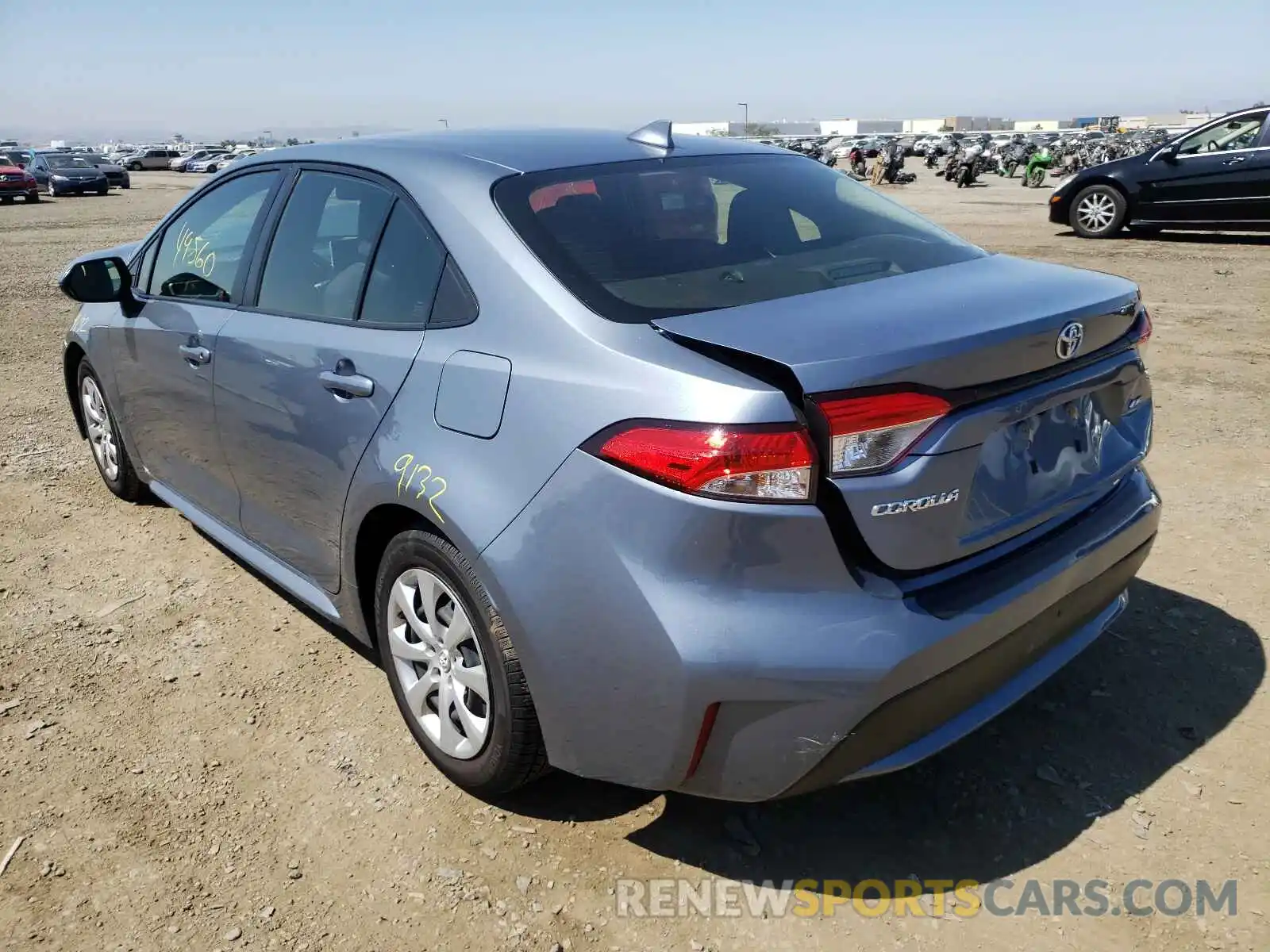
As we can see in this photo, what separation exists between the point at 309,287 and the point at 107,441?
233cm

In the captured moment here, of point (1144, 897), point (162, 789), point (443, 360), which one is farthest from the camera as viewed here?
point (162, 789)

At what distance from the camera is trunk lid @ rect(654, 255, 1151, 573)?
196cm

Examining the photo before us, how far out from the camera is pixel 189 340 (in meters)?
3.57

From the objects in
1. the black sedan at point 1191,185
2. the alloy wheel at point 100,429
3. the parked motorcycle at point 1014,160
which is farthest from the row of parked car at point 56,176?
the parked motorcycle at point 1014,160

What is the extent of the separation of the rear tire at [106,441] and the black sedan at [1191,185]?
13.5 m

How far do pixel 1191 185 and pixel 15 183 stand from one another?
102ft

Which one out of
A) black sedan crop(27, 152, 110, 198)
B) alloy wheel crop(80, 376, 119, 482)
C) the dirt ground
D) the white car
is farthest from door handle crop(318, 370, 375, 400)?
the white car

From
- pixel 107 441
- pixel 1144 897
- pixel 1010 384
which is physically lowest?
pixel 1144 897

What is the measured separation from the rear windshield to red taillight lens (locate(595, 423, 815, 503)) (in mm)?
377

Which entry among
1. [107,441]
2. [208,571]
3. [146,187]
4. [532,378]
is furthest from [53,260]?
[146,187]

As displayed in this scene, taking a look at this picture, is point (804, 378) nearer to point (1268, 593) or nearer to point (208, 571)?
point (1268, 593)

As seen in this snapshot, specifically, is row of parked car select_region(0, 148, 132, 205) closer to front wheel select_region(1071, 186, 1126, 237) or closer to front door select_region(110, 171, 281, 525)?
front wheel select_region(1071, 186, 1126, 237)

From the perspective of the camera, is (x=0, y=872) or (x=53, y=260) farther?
(x=53, y=260)

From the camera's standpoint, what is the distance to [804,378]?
190cm
